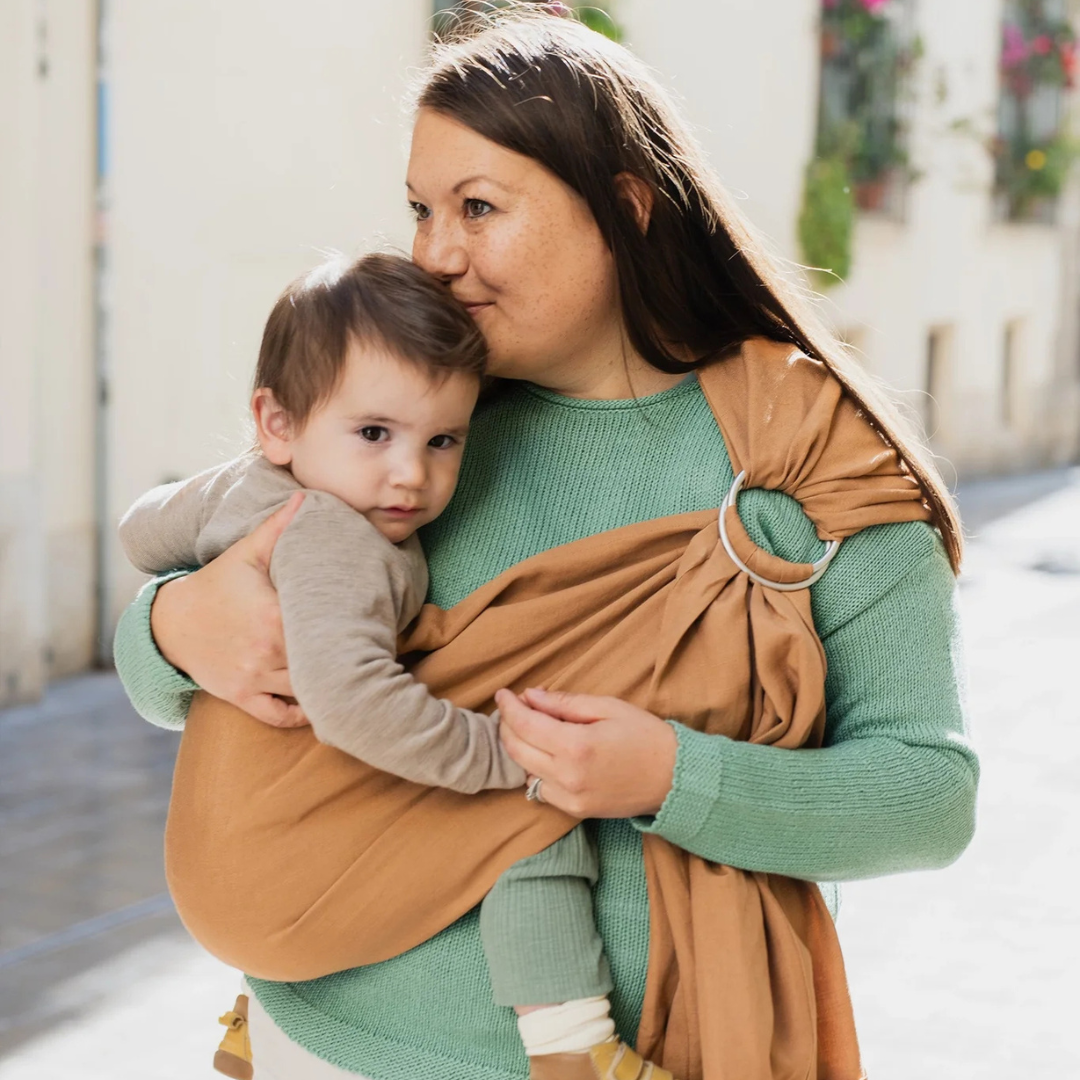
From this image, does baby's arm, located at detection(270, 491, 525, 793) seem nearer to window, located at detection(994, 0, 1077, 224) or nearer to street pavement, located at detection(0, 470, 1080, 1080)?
street pavement, located at detection(0, 470, 1080, 1080)

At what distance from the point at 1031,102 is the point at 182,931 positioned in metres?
15.3

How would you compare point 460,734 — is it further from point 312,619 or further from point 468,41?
point 468,41

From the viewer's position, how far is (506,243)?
1877 millimetres

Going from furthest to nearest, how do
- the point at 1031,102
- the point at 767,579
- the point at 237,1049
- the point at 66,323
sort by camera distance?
the point at 1031,102, the point at 66,323, the point at 237,1049, the point at 767,579

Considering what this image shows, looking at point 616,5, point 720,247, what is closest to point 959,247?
point 616,5

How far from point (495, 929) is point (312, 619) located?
395 millimetres

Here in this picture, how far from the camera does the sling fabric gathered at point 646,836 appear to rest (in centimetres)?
180

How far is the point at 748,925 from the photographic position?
1.78 metres

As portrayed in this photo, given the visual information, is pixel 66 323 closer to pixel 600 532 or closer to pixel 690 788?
pixel 600 532

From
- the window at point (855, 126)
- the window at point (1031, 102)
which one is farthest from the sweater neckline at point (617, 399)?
the window at point (1031, 102)

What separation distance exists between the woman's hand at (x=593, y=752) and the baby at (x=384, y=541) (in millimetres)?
57

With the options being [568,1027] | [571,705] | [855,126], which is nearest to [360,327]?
[571,705]

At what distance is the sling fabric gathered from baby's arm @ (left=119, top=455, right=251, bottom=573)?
0.27m

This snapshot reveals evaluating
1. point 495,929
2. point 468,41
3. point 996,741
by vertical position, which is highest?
point 468,41
